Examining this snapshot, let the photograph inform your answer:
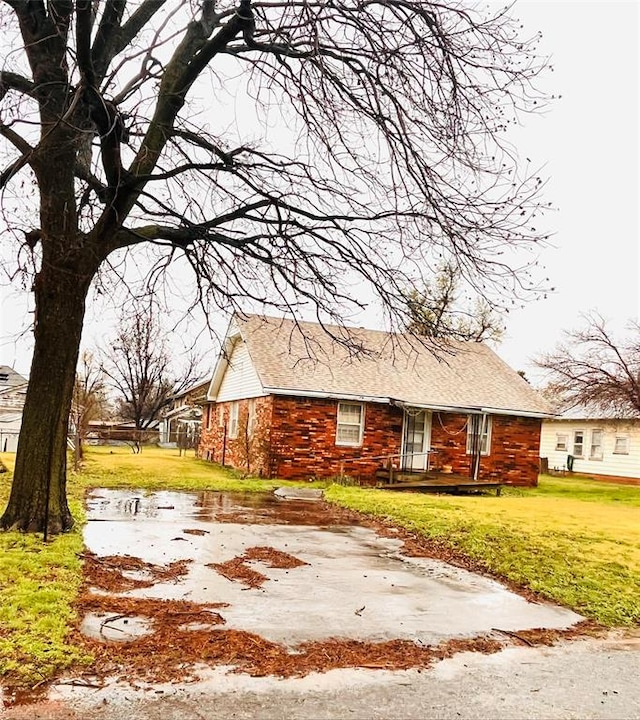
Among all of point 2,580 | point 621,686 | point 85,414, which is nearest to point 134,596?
point 2,580

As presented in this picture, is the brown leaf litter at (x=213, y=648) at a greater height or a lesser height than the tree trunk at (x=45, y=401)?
lesser

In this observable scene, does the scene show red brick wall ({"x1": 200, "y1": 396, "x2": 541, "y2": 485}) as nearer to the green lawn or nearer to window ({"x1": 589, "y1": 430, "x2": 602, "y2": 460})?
the green lawn

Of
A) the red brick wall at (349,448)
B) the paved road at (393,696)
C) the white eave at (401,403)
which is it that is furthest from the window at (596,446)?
the paved road at (393,696)

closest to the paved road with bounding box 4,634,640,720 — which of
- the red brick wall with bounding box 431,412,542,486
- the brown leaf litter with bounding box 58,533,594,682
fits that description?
the brown leaf litter with bounding box 58,533,594,682

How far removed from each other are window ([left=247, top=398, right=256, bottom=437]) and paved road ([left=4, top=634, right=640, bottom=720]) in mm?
16429

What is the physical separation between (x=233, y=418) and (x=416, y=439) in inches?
259

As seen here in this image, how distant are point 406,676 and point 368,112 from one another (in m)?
5.04

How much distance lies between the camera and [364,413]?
69.5 ft

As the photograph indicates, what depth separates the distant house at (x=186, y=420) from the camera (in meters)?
37.8

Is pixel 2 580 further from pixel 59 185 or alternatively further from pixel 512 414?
pixel 512 414

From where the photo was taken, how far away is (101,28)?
28.0ft

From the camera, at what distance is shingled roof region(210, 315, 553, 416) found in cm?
2045

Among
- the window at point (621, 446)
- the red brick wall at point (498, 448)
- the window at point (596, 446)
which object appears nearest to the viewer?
the red brick wall at point (498, 448)

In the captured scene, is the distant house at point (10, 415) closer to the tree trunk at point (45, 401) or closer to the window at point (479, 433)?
the window at point (479, 433)
